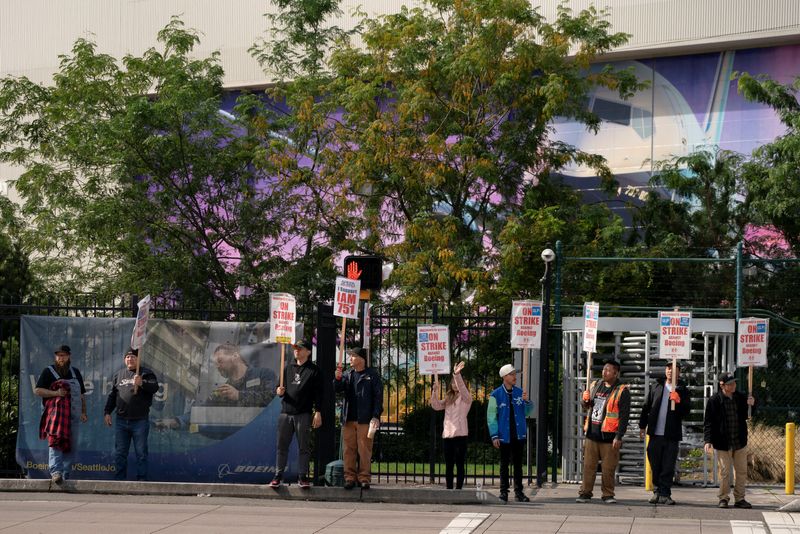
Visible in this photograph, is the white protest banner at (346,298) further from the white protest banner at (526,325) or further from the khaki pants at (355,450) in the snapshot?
the white protest banner at (526,325)

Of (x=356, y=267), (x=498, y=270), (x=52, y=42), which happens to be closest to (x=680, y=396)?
(x=356, y=267)

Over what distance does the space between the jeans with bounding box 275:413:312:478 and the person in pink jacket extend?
1.74 metres

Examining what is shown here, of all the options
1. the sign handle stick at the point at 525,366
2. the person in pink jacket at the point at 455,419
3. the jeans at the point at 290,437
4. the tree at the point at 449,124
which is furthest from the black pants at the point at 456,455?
the tree at the point at 449,124

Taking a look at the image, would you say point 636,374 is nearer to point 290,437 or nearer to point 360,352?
point 360,352

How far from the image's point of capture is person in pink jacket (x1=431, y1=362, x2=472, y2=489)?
14828 mm

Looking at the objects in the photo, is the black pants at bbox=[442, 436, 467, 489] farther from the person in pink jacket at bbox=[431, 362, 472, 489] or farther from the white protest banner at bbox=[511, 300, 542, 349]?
the white protest banner at bbox=[511, 300, 542, 349]

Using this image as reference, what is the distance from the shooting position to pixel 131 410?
590 inches

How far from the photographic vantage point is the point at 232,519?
12617 millimetres

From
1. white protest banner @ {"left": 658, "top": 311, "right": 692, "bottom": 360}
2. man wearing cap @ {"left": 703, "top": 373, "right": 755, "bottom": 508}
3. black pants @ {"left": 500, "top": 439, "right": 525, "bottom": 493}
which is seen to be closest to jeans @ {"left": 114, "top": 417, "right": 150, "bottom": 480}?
black pants @ {"left": 500, "top": 439, "right": 525, "bottom": 493}

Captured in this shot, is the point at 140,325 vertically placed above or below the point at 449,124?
below

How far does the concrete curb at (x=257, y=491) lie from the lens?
14.4 metres

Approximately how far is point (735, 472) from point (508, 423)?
292 cm

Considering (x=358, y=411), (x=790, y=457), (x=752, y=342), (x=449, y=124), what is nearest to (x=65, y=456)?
(x=358, y=411)

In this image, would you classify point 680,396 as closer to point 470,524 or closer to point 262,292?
point 470,524
